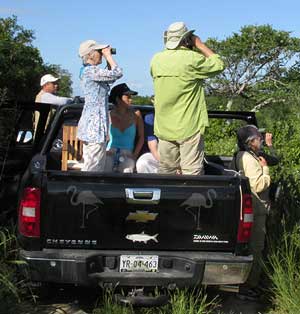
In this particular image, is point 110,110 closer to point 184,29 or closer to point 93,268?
point 184,29

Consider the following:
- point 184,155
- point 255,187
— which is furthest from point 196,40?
point 255,187

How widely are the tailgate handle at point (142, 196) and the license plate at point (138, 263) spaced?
433 millimetres

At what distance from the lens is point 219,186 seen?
15.9 ft

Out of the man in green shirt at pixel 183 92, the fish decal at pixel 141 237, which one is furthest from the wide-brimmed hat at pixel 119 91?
the fish decal at pixel 141 237

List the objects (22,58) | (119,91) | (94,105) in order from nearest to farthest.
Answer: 1. (94,105)
2. (119,91)
3. (22,58)

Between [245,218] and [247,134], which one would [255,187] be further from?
[245,218]

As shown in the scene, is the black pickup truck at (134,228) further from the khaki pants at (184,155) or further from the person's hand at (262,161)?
the person's hand at (262,161)

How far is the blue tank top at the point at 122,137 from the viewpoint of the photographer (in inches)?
243

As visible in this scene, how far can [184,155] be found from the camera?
212 inches

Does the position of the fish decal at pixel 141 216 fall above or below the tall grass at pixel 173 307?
above

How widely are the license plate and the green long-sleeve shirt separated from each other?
1151 millimetres

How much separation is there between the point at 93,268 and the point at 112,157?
1.62 m

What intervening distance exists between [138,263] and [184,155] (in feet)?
3.69

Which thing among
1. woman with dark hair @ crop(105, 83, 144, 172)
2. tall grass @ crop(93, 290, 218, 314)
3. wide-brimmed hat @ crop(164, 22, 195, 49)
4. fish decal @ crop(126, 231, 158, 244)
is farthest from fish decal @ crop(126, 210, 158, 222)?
wide-brimmed hat @ crop(164, 22, 195, 49)
